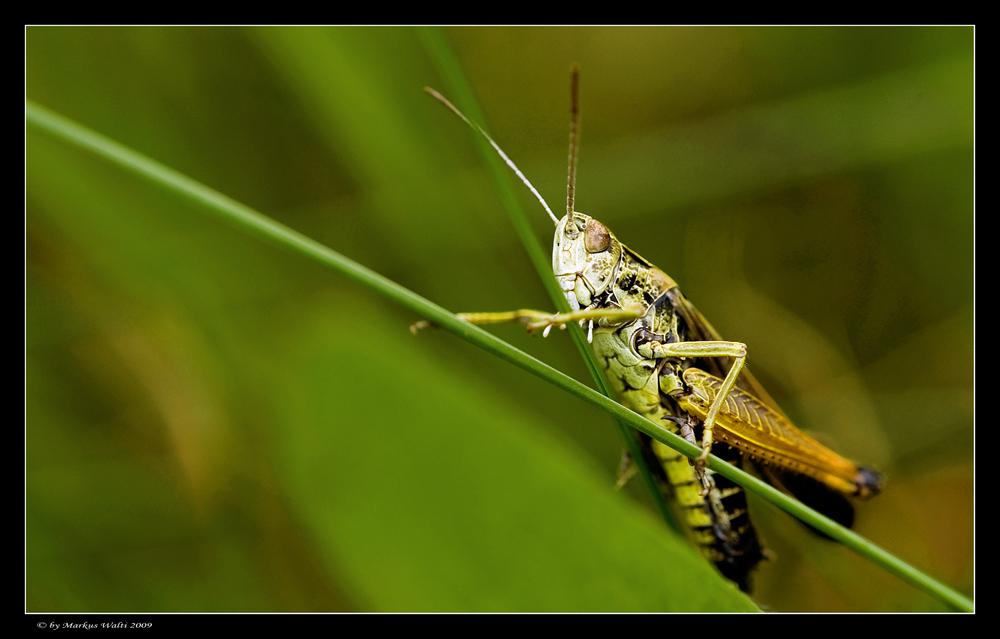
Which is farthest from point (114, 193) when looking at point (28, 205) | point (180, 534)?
point (180, 534)

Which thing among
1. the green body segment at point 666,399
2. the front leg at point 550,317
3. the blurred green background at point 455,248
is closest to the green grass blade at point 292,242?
the front leg at point 550,317

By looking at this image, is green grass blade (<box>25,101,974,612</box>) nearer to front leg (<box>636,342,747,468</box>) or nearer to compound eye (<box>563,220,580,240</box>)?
front leg (<box>636,342,747,468</box>)

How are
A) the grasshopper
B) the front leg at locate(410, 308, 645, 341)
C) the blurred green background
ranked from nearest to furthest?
the front leg at locate(410, 308, 645, 341)
the grasshopper
the blurred green background

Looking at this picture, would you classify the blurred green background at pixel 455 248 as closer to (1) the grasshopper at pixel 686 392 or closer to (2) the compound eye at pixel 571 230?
(1) the grasshopper at pixel 686 392

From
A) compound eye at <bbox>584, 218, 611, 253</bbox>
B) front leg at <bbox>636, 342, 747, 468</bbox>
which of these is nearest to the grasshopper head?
compound eye at <bbox>584, 218, 611, 253</bbox>

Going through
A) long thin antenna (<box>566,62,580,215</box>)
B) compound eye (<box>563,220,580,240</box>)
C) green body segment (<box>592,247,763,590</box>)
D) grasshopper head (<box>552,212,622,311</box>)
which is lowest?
green body segment (<box>592,247,763,590</box>)

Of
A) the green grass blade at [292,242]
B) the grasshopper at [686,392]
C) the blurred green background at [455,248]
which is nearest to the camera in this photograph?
the green grass blade at [292,242]

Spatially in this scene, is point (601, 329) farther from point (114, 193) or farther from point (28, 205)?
point (28, 205)

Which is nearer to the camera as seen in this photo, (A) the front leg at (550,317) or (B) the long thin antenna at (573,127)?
(B) the long thin antenna at (573,127)

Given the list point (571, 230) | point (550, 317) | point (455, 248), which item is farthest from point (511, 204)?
point (455, 248)
